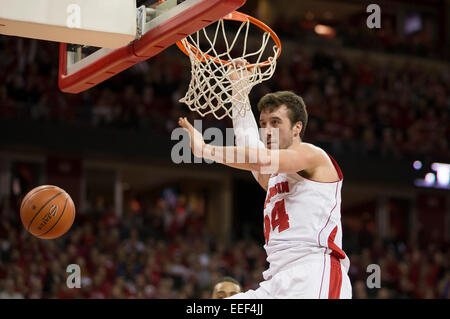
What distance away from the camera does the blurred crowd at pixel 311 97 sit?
13352 mm

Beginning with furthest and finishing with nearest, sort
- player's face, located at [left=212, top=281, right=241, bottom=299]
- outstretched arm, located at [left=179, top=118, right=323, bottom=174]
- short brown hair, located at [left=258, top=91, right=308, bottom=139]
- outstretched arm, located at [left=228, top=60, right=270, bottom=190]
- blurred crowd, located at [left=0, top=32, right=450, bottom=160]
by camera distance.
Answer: blurred crowd, located at [left=0, top=32, right=450, bottom=160] < player's face, located at [left=212, top=281, right=241, bottom=299] < outstretched arm, located at [left=228, top=60, right=270, bottom=190] < short brown hair, located at [left=258, top=91, right=308, bottom=139] < outstretched arm, located at [left=179, top=118, right=323, bottom=174]

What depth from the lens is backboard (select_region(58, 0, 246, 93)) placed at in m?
3.91

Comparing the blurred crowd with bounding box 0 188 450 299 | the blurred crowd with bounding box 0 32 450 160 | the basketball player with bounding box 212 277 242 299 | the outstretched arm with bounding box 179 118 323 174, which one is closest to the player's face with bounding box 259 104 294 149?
the outstretched arm with bounding box 179 118 323 174

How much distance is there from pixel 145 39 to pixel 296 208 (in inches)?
55.6

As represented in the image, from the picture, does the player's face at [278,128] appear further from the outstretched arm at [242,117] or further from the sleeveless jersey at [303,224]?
the outstretched arm at [242,117]

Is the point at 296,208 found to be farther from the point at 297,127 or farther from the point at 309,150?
the point at 297,127

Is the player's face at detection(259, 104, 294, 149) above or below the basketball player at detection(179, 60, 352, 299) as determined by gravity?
above

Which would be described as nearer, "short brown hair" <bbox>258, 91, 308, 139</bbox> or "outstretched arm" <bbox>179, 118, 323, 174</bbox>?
"outstretched arm" <bbox>179, 118, 323, 174</bbox>

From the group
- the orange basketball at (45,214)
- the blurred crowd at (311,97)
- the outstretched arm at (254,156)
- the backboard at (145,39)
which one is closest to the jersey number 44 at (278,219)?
the outstretched arm at (254,156)

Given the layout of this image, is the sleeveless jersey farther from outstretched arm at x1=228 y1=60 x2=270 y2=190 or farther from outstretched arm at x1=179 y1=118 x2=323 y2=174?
outstretched arm at x1=228 y1=60 x2=270 y2=190

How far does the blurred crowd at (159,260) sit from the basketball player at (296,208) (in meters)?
5.84

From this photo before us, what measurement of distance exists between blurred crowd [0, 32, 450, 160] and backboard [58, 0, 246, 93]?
27.3 feet

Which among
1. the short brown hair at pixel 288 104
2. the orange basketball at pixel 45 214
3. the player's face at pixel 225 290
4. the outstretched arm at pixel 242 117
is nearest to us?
the short brown hair at pixel 288 104

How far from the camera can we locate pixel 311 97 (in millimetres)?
16453
